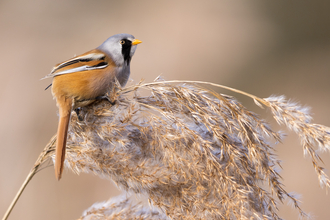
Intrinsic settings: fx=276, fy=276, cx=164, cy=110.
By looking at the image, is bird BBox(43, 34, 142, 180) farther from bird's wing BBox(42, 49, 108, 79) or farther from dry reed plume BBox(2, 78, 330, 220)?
dry reed plume BBox(2, 78, 330, 220)

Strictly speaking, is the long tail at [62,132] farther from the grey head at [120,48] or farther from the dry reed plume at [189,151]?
the grey head at [120,48]

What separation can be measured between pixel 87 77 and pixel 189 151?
51 centimetres

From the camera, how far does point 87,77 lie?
3.59 feet

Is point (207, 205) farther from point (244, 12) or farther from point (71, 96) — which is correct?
point (244, 12)

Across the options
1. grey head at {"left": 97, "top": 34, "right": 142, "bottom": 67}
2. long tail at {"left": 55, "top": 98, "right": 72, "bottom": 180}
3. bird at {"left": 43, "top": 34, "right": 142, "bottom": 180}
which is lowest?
long tail at {"left": 55, "top": 98, "right": 72, "bottom": 180}

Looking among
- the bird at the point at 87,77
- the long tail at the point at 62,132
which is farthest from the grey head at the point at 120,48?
the long tail at the point at 62,132

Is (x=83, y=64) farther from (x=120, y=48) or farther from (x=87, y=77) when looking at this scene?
(x=120, y=48)

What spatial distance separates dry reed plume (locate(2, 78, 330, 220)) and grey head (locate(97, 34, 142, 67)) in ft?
0.91

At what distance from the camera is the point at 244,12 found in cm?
305

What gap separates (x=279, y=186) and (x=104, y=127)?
58 cm

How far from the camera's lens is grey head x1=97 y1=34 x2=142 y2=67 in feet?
3.89

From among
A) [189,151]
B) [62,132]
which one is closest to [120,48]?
[62,132]

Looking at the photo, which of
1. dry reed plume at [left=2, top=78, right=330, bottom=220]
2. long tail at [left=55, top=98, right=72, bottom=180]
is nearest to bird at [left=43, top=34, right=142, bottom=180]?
long tail at [left=55, top=98, right=72, bottom=180]

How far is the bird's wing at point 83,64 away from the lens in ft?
3.67
